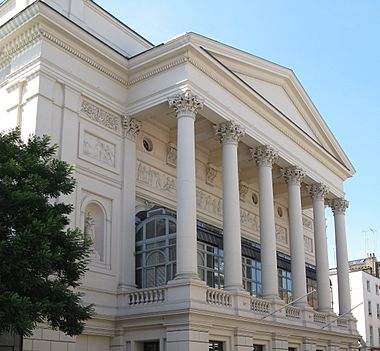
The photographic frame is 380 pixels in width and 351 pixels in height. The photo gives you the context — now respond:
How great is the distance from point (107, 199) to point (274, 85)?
12.4m

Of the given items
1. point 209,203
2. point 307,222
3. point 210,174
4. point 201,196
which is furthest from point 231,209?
point 307,222

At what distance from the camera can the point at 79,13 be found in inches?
1048

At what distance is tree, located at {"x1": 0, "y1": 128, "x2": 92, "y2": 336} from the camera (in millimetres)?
15125

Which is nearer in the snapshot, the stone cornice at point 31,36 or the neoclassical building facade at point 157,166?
the neoclassical building facade at point 157,166

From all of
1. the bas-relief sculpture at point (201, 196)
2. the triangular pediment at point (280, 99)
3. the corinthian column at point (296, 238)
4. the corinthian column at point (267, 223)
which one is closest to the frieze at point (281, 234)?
the bas-relief sculpture at point (201, 196)

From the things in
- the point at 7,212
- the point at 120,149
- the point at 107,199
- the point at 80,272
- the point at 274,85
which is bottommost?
the point at 80,272

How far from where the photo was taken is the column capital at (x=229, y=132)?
88.3ft

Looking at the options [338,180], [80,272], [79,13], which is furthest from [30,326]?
[338,180]

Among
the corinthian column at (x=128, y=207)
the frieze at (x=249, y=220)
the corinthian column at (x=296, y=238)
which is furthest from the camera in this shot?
the frieze at (x=249, y=220)

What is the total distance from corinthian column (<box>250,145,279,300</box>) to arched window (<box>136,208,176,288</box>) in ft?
16.1

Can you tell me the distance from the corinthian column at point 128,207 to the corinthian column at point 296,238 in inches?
352

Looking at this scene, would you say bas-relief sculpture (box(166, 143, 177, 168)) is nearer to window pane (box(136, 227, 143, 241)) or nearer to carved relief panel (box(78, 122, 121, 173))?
Answer: carved relief panel (box(78, 122, 121, 173))

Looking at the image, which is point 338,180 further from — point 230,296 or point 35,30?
point 35,30

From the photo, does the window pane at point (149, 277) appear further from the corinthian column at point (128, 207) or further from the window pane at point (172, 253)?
A: the window pane at point (172, 253)
